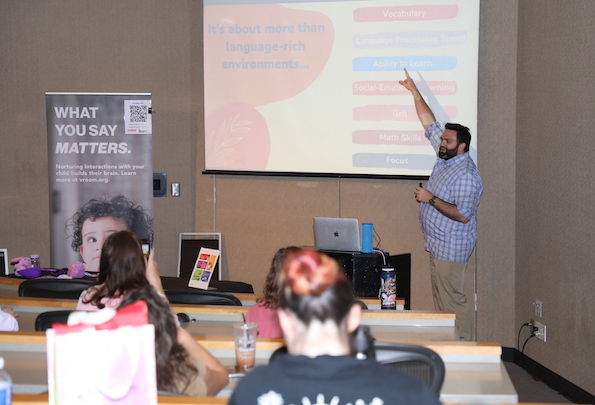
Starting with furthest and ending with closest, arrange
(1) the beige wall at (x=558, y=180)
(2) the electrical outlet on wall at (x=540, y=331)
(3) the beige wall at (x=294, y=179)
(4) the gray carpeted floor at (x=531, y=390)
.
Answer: (2) the electrical outlet on wall at (x=540, y=331)
(3) the beige wall at (x=294, y=179)
(4) the gray carpeted floor at (x=531, y=390)
(1) the beige wall at (x=558, y=180)

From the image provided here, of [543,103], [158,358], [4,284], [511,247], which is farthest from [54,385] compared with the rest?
[511,247]

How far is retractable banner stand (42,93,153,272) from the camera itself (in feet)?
19.6

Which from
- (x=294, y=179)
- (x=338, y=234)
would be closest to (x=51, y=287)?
(x=338, y=234)

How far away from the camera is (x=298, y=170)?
Answer: 5781mm

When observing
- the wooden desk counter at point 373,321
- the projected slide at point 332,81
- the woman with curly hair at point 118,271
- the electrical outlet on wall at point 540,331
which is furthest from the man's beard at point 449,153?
the woman with curly hair at point 118,271

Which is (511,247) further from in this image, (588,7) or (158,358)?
(158,358)

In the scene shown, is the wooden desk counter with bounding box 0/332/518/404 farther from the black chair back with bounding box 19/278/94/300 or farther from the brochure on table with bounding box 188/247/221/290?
the brochure on table with bounding box 188/247/221/290

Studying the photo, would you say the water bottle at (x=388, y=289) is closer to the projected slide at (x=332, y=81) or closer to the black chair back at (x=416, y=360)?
the black chair back at (x=416, y=360)

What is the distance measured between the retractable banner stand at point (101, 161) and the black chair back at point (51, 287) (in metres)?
2.11

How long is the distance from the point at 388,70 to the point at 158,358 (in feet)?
13.5

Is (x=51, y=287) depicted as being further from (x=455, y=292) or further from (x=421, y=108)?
(x=421, y=108)

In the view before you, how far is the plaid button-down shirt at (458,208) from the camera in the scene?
4883mm

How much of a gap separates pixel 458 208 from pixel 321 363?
12.7 feet

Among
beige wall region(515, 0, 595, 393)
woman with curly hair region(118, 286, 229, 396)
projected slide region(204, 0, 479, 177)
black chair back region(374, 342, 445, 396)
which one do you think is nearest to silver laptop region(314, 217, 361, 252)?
projected slide region(204, 0, 479, 177)
